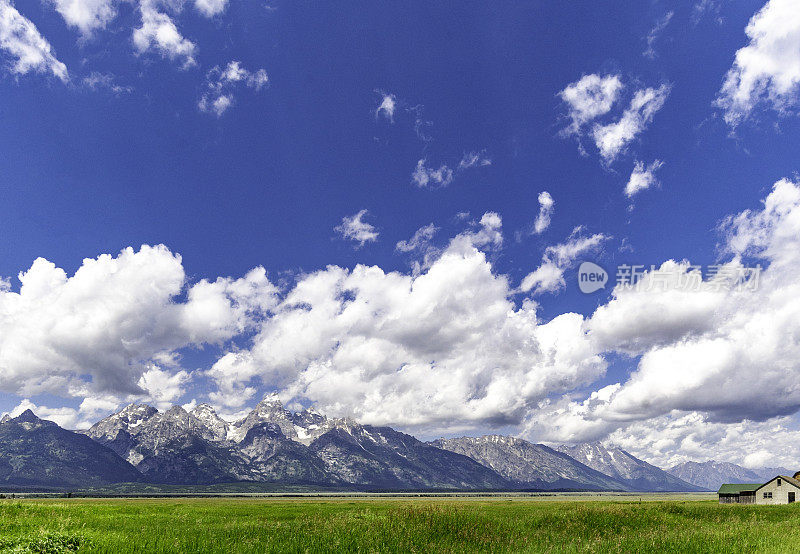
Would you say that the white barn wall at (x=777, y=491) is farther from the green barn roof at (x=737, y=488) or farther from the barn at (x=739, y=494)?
the green barn roof at (x=737, y=488)

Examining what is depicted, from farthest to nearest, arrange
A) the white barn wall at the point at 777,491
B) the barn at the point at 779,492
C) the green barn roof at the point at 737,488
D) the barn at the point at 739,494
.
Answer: the green barn roof at the point at 737,488
the barn at the point at 739,494
the white barn wall at the point at 777,491
the barn at the point at 779,492

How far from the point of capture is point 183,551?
1797 cm

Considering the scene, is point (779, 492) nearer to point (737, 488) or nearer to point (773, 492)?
point (773, 492)

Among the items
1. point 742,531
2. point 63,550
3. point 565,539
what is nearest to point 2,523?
point 63,550

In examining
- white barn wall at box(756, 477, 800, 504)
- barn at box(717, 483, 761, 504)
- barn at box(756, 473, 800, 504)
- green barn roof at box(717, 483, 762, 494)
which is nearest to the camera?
barn at box(756, 473, 800, 504)

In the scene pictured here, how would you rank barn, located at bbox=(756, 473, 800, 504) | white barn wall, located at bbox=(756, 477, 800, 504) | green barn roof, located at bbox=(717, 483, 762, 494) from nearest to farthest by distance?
barn, located at bbox=(756, 473, 800, 504), white barn wall, located at bbox=(756, 477, 800, 504), green barn roof, located at bbox=(717, 483, 762, 494)

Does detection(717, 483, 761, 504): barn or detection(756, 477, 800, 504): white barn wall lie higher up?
detection(756, 477, 800, 504): white barn wall

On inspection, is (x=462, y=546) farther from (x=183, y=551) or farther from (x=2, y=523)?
(x=2, y=523)

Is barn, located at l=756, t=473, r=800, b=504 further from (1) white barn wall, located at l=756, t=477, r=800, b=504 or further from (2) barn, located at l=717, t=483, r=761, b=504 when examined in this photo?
(2) barn, located at l=717, t=483, r=761, b=504

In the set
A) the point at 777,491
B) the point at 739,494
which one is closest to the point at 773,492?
the point at 777,491

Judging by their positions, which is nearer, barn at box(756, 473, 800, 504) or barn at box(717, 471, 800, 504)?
barn at box(756, 473, 800, 504)

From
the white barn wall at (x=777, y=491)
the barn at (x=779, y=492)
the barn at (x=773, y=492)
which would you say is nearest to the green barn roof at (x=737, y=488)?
the barn at (x=773, y=492)

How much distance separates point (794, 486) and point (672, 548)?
4919 inches

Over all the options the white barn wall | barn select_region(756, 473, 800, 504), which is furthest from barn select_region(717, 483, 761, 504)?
barn select_region(756, 473, 800, 504)
